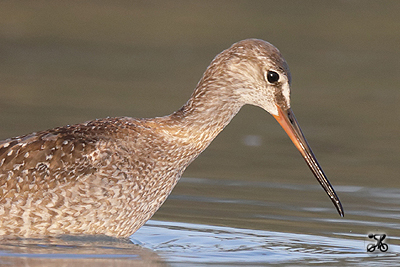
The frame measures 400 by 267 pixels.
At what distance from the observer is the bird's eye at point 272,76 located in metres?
8.68

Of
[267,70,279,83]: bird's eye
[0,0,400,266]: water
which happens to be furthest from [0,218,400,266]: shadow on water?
[267,70,279,83]: bird's eye

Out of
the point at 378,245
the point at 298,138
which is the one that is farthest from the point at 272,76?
the point at 378,245

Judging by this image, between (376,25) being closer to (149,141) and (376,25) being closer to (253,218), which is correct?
(253,218)

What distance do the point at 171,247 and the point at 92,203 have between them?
3.23 feet

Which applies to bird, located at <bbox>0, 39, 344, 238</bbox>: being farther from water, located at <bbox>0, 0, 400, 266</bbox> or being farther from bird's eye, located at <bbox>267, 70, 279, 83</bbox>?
water, located at <bbox>0, 0, 400, 266</bbox>

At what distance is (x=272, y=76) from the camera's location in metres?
8.68

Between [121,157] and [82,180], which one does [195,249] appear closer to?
[121,157]

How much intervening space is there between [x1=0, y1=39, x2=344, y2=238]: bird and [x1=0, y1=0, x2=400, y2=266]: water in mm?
273

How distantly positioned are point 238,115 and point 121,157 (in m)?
6.45

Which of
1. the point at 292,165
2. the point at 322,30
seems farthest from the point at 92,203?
the point at 322,30

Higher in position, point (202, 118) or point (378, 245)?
point (202, 118)

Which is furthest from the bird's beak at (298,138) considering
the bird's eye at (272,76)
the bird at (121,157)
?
the bird's eye at (272,76)

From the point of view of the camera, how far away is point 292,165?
12117 mm

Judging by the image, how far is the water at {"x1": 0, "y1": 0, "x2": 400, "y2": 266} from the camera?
29.3 feet
